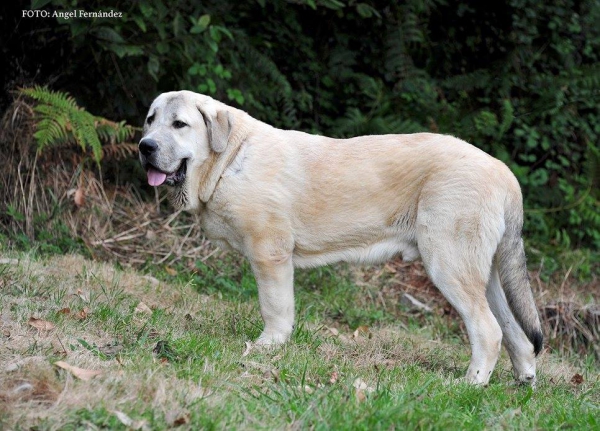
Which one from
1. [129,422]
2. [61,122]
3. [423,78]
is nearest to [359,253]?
[129,422]

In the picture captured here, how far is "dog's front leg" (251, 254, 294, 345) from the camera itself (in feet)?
21.4

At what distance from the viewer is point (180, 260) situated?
917 centimetres

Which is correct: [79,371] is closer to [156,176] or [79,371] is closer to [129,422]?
[129,422]

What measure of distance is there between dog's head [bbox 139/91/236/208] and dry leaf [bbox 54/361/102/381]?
84.6 inches

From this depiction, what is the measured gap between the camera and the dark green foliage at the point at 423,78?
9961 millimetres

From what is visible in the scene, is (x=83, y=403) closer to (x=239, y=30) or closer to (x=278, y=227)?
(x=278, y=227)

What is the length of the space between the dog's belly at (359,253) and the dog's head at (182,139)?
1054 millimetres

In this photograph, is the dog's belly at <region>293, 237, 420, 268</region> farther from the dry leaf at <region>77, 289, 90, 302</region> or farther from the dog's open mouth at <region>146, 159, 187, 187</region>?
the dry leaf at <region>77, 289, 90, 302</region>

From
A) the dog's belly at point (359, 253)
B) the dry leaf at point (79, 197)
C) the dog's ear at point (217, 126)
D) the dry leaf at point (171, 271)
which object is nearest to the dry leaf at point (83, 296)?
the dog's ear at point (217, 126)

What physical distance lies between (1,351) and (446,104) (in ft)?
25.8

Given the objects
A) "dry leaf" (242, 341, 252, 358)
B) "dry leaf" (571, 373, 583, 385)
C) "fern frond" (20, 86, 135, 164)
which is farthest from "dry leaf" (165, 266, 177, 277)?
"dry leaf" (571, 373, 583, 385)

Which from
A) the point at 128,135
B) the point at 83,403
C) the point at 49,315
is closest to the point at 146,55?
the point at 128,135

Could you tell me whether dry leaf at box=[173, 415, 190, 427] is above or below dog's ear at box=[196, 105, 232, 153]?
below

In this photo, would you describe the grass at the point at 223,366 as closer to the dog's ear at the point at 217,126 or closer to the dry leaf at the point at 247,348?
the dry leaf at the point at 247,348
